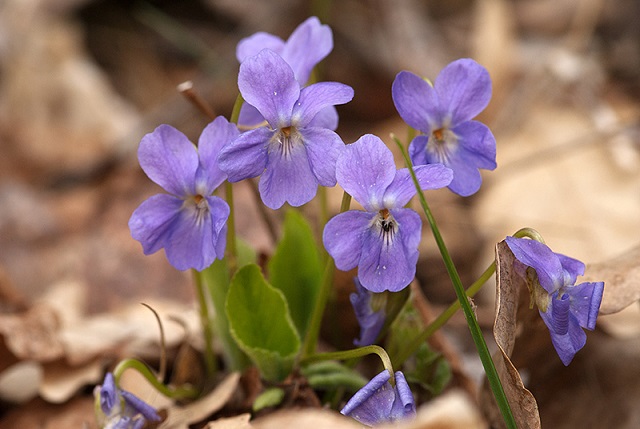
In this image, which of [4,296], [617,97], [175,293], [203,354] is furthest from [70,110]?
[617,97]

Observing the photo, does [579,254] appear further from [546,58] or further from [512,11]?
[512,11]

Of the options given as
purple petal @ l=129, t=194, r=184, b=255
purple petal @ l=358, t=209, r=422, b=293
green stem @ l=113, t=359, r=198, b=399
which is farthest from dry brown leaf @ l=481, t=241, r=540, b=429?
green stem @ l=113, t=359, r=198, b=399

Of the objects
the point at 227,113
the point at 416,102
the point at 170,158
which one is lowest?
the point at 227,113

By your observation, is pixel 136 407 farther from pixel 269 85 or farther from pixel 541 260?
pixel 541 260

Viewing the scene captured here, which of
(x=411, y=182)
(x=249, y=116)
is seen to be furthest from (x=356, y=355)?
(x=249, y=116)

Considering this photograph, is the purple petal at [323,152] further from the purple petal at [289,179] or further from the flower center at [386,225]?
the flower center at [386,225]

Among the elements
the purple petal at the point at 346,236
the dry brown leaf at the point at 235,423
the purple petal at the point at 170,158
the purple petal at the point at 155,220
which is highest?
the purple petal at the point at 170,158

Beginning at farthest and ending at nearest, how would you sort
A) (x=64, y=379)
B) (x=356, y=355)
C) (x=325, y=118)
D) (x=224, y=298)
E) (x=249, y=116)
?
(x=64, y=379) < (x=224, y=298) < (x=249, y=116) < (x=325, y=118) < (x=356, y=355)

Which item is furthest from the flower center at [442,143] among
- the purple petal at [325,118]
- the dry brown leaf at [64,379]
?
the dry brown leaf at [64,379]
